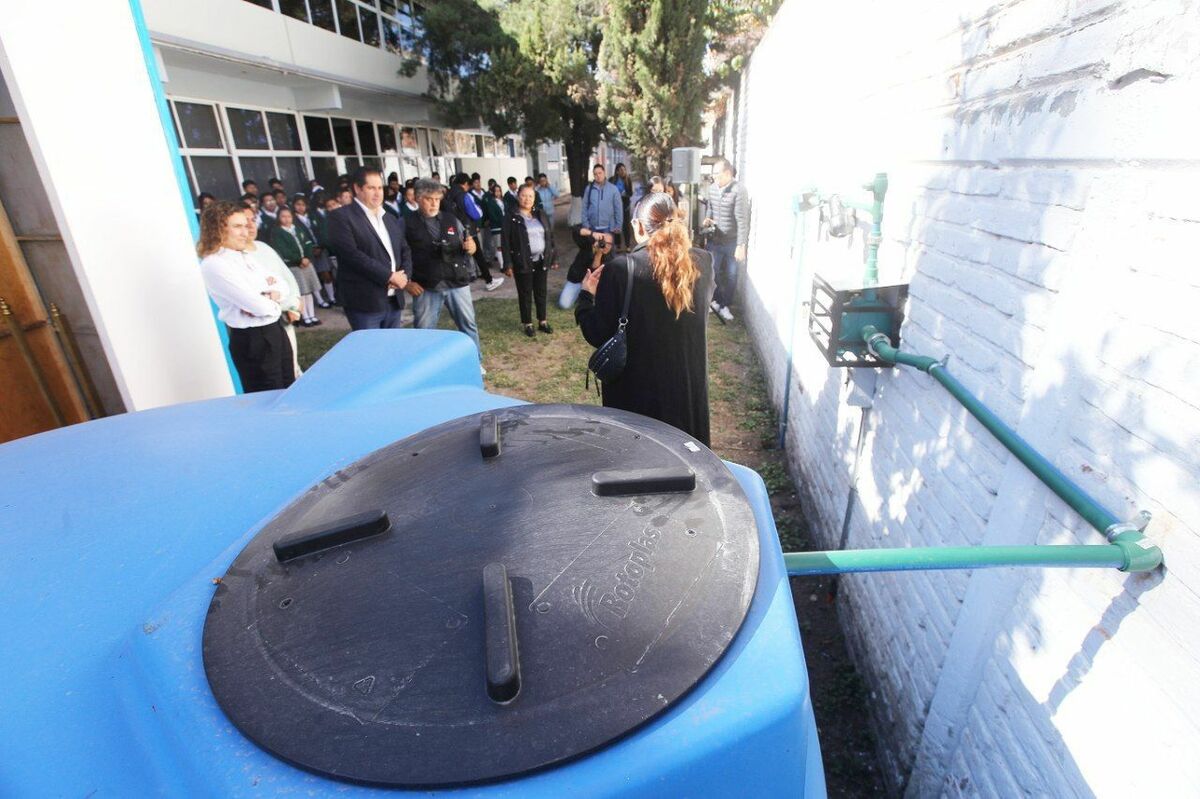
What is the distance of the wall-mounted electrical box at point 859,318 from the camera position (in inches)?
93.3

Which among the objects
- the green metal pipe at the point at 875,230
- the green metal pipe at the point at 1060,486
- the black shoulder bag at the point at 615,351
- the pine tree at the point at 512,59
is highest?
the pine tree at the point at 512,59

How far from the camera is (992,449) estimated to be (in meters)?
1.66

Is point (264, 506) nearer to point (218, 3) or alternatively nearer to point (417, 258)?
point (417, 258)

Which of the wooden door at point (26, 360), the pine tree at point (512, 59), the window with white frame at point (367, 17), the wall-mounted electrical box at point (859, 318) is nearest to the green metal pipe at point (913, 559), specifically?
the wall-mounted electrical box at point (859, 318)

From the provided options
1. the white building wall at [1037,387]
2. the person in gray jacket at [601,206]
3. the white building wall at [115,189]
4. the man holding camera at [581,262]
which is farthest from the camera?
the person in gray jacket at [601,206]

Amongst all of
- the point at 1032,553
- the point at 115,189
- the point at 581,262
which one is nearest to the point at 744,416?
the point at 581,262

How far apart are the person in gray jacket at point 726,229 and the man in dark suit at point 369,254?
358 cm

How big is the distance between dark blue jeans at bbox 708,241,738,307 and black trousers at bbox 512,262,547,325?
Answer: 226 centimetres

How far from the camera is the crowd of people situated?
269 cm

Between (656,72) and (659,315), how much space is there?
954 cm

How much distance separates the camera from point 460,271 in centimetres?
547

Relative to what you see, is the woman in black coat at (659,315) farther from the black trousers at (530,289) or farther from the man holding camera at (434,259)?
the black trousers at (530,289)

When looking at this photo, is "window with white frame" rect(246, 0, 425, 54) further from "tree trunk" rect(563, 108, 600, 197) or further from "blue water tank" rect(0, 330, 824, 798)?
"blue water tank" rect(0, 330, 824, 798)

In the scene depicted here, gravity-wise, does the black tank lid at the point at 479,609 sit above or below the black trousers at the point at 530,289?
above
